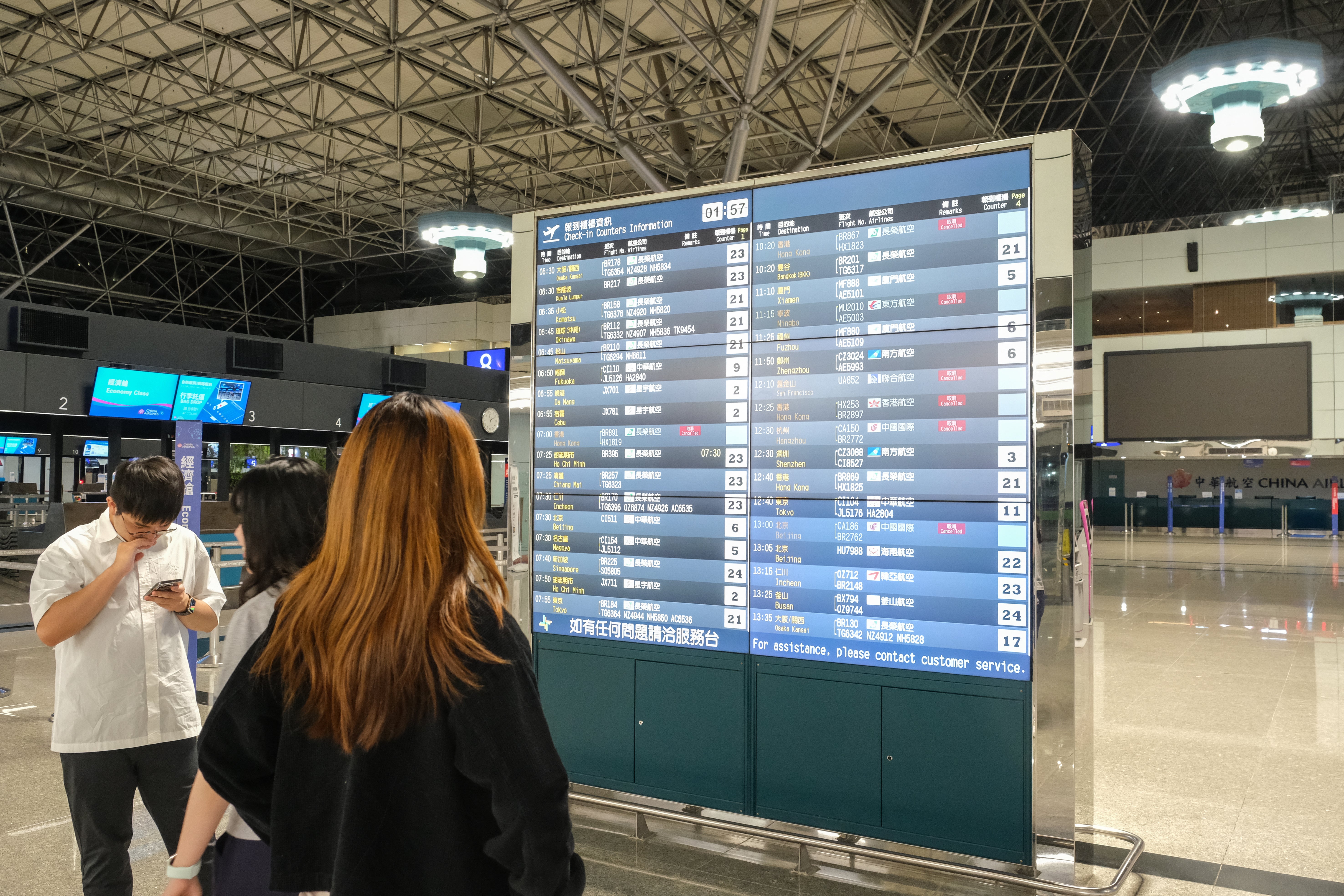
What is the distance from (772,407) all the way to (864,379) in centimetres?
37

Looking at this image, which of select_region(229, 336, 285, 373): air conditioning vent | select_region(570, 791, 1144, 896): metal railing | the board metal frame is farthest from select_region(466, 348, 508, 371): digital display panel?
the board metal frame

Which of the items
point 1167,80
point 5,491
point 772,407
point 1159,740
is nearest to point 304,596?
point 772,407

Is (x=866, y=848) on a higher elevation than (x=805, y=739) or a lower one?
lower

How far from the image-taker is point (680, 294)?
385cm

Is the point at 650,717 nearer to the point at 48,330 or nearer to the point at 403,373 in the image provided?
the point at 48,330

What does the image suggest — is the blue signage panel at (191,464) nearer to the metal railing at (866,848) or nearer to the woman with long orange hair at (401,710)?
the metal railing at (866,848)

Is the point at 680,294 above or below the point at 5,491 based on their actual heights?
above

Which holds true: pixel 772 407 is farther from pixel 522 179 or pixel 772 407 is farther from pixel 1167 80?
pixel 522 179

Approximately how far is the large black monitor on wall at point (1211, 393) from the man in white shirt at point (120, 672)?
789 inches

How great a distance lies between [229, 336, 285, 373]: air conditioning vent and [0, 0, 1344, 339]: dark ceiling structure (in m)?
3.62

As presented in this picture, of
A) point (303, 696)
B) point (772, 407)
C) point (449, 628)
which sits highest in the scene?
point (772, 407)

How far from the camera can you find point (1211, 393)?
62.5ft

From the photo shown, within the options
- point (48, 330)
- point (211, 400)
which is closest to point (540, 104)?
point (211, 400)

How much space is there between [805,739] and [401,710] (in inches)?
99.5
